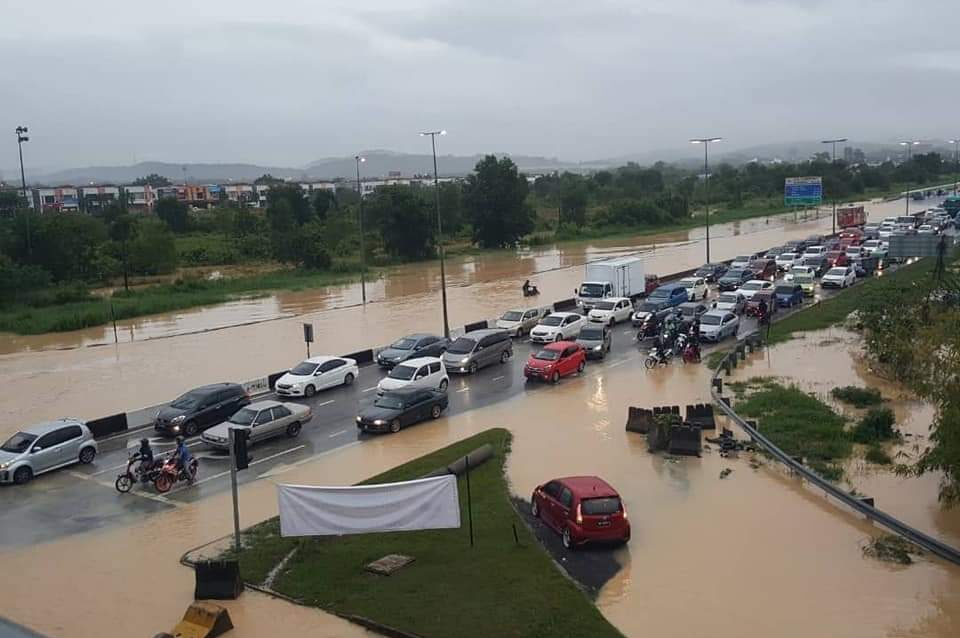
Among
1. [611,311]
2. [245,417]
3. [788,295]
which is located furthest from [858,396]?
[788,295]

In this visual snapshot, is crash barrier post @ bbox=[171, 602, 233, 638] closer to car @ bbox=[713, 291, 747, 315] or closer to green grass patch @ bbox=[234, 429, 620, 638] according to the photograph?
green grass patch @ bbox=[234, 429, 620, 638]

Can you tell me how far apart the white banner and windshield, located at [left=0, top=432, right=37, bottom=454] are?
9432 millimetres

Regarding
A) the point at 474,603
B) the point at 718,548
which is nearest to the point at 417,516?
the point at 474,603

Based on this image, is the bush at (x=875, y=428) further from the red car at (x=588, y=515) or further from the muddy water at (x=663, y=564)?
the red car at (x=588, y=515)

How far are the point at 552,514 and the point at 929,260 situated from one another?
4450 cm

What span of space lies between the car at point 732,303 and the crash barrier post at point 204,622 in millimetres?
25839

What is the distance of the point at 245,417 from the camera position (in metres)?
20.8

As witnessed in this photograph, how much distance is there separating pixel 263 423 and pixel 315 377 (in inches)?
206

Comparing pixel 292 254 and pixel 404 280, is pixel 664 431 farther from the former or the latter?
pixel 292 254

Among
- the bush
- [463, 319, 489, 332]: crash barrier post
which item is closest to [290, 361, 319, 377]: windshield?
[463, 319, 489, 332]: crash barrier post

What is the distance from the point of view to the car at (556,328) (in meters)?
31.4

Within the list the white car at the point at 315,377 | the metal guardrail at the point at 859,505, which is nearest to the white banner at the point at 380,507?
the metal guardrail at the point at 859,505

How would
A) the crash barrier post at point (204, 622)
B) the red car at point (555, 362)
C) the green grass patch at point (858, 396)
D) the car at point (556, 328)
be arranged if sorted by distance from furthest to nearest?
1. the car at point (556, 328)
2. the red car at point (555, 362)
3. the green grass patch at point (858, 396)
4. the crash barrier post at point (204, 622)

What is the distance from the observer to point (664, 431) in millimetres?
19656
